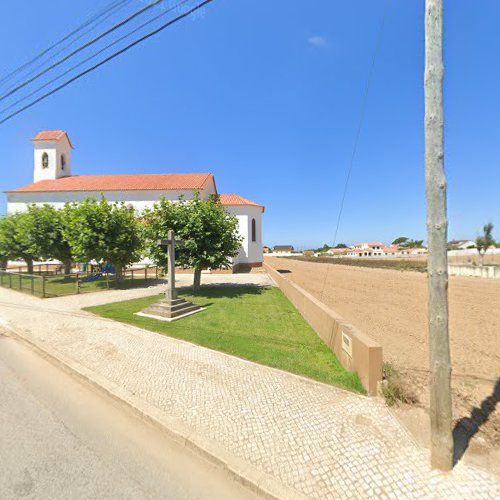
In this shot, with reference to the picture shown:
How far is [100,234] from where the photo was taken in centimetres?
1359

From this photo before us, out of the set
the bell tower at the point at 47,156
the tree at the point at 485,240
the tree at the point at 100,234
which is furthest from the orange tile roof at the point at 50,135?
the tree at the point at 485,240

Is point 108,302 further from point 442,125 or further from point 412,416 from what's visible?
point 442,125

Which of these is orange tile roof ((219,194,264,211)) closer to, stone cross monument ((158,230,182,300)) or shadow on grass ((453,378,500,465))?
stone cross monument ((158,230,182,300))

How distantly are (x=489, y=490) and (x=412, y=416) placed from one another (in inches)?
41.1

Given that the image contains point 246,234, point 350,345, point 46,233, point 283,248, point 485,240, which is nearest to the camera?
point 350,345

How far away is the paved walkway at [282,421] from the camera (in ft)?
7.69

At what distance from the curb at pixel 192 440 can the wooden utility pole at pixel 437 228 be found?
1.45 m

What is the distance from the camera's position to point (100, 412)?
3.55 metres

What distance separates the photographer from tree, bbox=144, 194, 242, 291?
1170cm

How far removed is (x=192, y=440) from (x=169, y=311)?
5644mm

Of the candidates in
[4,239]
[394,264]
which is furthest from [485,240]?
[4,239]

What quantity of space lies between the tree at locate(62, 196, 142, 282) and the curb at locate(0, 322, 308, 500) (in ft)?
32.7

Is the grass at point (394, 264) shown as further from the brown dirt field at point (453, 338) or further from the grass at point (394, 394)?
the grass at point (394, 394)

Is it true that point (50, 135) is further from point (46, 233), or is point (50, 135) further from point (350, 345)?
point (350, 345)
